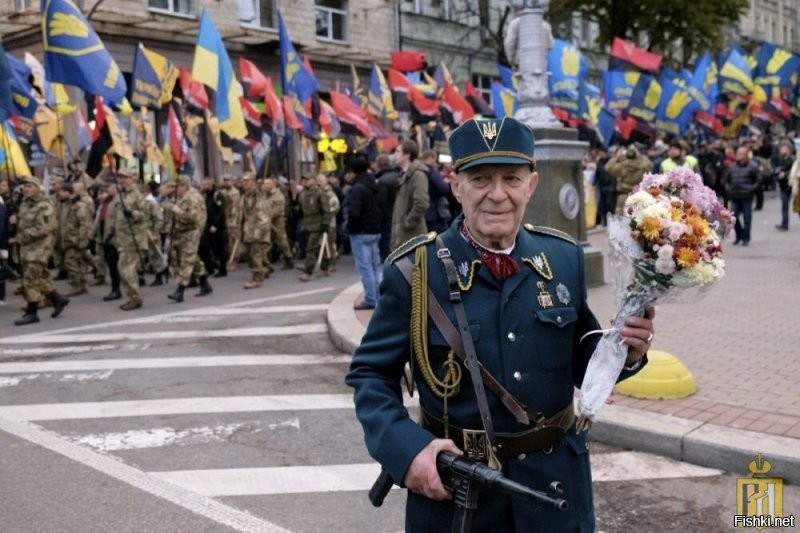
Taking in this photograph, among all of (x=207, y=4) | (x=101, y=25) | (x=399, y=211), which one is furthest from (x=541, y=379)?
(x=207, y=4)

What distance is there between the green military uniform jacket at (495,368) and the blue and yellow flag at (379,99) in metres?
20.6

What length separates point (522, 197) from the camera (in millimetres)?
2414

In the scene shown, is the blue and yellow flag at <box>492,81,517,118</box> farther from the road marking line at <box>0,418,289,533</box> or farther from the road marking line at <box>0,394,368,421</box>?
the road marking line at <box>0,418,289,533</box>

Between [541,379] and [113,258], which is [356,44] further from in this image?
[541,379]

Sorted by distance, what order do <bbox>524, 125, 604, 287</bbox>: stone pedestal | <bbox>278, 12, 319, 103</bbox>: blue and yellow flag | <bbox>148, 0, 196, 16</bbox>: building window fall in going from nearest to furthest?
<bbox>524, 125, 604, 287</bbox>: stone pedestal, <bbox>278, 12, 319, 103</bbox>: blue and yellow flag, <bbox>148, 0, 196, 16</bbox>: building window

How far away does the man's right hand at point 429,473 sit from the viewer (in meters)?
2.23

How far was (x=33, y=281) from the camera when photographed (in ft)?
38.8

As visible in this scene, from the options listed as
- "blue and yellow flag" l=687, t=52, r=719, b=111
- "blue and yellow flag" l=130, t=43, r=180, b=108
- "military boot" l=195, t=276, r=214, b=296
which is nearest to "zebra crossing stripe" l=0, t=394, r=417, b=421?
"military boot" l=195, t=276, r=214, b=296

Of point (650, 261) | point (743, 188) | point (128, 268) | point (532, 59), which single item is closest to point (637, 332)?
point (650, 261)

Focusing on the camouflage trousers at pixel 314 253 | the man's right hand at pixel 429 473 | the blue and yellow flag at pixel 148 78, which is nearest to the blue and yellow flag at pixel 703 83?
the camouflage trousers at pixel 314 253

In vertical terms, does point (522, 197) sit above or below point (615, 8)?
below

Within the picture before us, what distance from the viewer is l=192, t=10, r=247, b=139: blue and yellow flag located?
15211mm

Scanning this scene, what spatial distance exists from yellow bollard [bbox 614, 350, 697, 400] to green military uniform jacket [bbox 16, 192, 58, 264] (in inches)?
341

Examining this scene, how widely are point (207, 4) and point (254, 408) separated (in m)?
22.4
